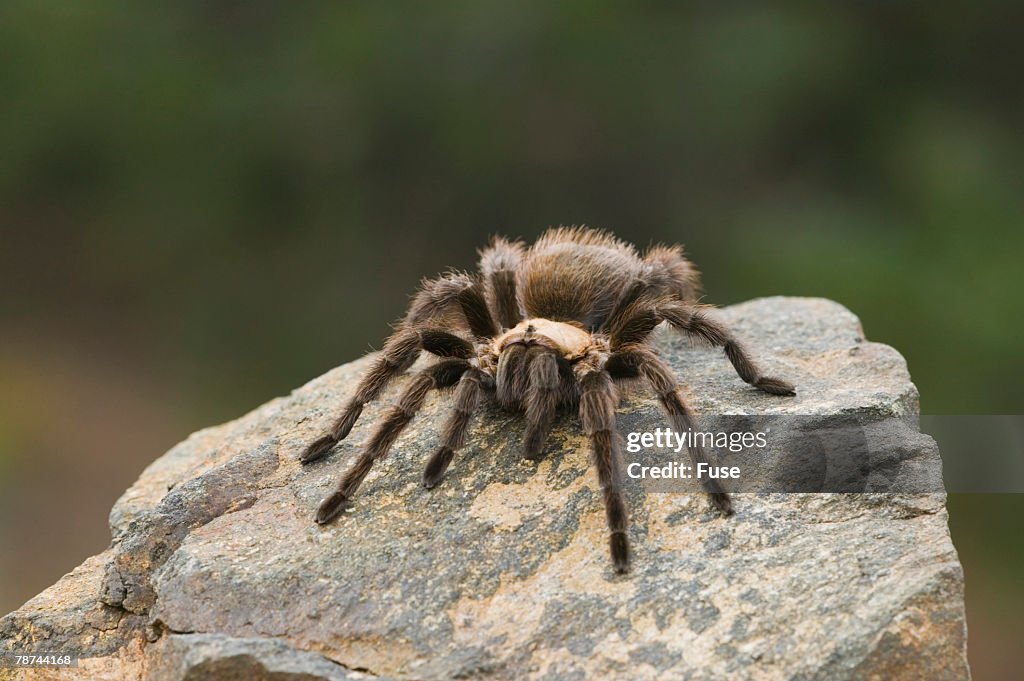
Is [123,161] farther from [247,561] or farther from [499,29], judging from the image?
[247,561]

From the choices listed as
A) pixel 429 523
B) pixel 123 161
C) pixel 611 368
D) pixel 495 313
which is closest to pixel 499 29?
pixel 123 161

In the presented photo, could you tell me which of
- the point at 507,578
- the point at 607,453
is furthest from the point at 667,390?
the point at 507,578

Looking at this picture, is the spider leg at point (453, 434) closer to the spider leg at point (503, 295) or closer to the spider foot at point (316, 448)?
the spider foot at point (316, 448)

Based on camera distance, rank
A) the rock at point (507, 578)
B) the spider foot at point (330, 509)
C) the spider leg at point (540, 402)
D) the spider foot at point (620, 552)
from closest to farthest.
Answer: the rock at point (507, 578) < the spider foot at point (620, 552) < the spider foot at point (330, 509) < the spider leg at point (540, 402)

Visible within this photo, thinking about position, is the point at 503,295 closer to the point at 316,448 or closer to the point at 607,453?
the point at 316,448

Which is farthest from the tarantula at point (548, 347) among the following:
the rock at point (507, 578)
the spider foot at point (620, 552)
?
Answer: the rock at point (507, 578)

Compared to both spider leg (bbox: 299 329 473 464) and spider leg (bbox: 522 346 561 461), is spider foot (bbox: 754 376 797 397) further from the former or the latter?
spider leg (bbox: 299 329 473 464)

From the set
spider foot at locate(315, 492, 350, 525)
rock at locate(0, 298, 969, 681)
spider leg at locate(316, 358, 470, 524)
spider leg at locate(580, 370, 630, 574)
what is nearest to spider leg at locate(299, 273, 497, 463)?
rock at locate(0, 298, 969, 681)
